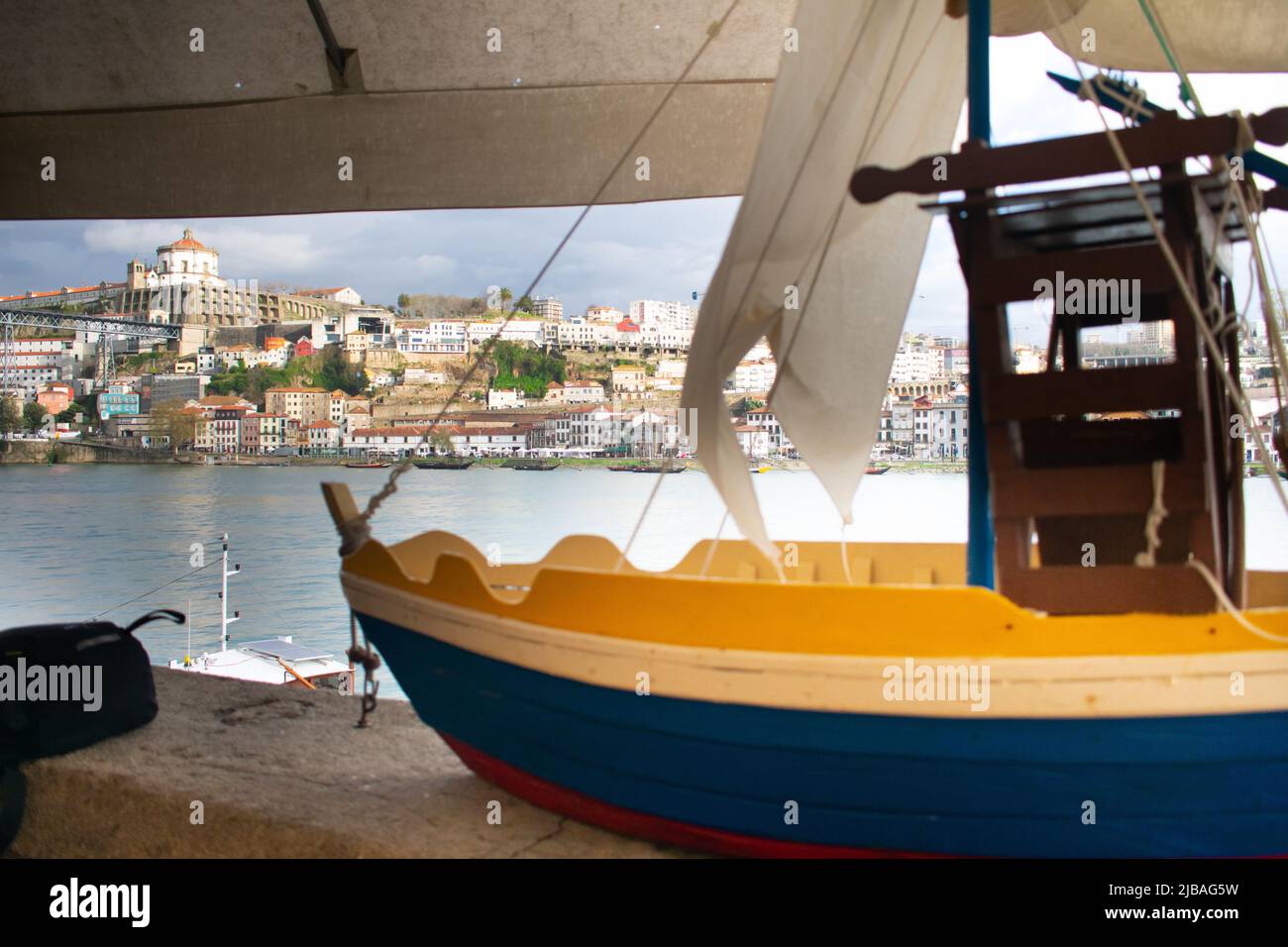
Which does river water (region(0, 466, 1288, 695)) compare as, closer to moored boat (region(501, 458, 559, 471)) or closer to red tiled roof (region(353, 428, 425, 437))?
→ moored boat (region(501, 458, 559, 471))

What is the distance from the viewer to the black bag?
7.40ft

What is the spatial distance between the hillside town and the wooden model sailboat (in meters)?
27.6

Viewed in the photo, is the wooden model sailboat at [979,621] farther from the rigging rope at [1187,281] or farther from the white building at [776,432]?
the white building at [776,432]

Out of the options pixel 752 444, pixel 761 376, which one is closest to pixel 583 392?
pixel 752 444

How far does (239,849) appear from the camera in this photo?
→ 2.01 m

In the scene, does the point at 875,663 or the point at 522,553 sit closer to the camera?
the point at 875,663

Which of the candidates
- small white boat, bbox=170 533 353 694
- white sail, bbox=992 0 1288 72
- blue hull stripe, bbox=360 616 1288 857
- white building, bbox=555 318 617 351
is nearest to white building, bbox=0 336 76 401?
white building, bbox=555 318 617 351

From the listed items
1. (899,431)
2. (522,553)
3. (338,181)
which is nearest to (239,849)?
(338,181)

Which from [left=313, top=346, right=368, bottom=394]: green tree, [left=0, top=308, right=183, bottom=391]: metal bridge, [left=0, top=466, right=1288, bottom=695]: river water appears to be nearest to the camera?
[left=0, top=466, right=1288, bottom=695]: river water

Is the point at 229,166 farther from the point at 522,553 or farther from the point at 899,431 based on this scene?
the point at 522,553

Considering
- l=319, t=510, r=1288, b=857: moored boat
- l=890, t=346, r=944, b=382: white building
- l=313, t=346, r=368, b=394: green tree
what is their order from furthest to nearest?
l=313, t=346, r=368, b=394: green tree, l=890, t=346, r=944, b=382: white building, l=319, t=510, r=1288, b=857: moored boat

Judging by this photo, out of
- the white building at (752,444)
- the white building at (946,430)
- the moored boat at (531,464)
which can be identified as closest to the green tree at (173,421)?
the moored boat at (531,464)

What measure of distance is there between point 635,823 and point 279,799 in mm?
800
